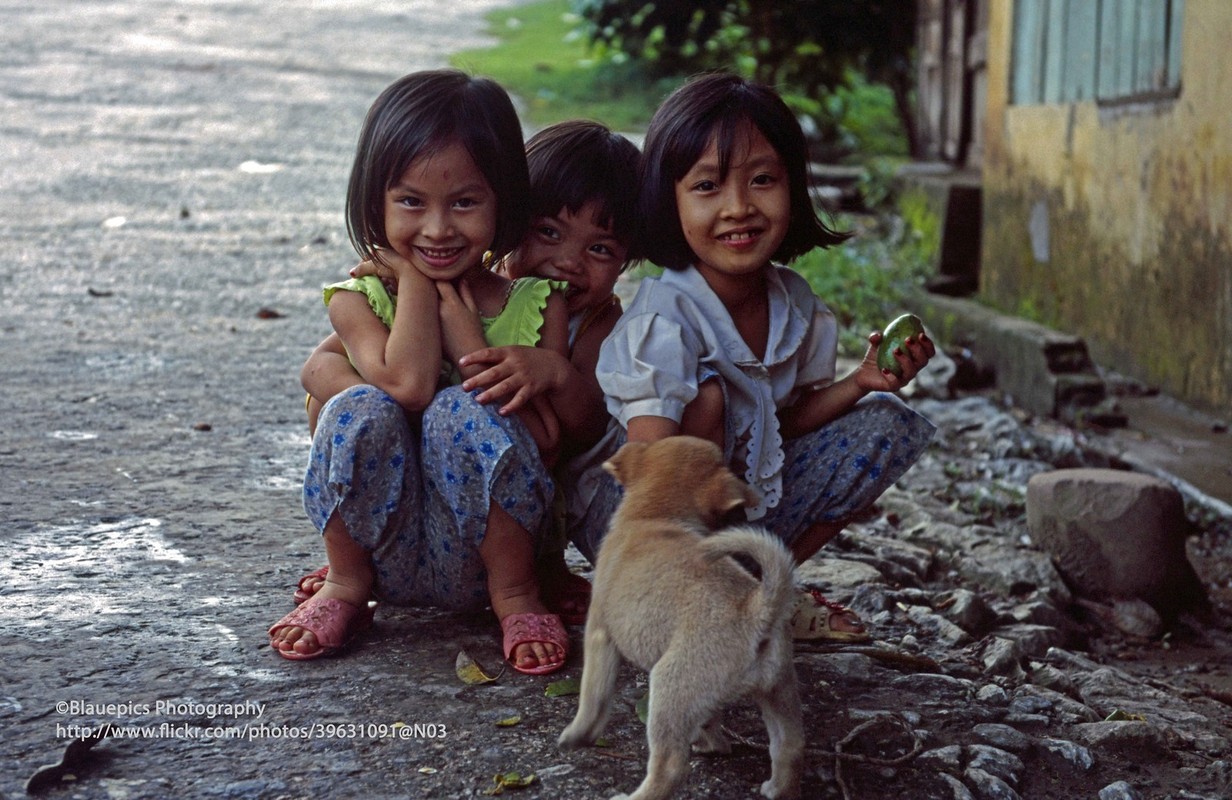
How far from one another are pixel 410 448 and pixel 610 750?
76 cm

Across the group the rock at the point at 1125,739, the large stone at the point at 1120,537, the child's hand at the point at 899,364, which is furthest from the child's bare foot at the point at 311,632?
the large stone at the point at 1120,537

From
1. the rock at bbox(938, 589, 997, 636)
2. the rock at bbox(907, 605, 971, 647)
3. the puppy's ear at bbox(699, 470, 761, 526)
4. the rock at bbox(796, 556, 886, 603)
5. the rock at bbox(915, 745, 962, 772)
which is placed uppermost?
the puppy's ear at bbox(699, 470, 761, 526)

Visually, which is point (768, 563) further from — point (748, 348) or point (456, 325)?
point (456, 325)

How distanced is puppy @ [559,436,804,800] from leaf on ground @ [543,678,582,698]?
34 cm

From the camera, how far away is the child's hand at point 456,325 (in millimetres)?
2805

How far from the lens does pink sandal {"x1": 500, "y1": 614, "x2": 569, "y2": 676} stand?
2.71 m

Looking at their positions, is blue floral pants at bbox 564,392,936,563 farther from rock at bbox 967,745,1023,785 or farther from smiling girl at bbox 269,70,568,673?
rock at bbox 967,745,1023,785

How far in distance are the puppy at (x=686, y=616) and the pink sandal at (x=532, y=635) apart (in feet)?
1.45

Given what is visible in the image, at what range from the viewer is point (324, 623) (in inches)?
108

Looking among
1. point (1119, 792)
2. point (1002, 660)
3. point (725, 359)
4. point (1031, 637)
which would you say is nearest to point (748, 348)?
point (725, 359)

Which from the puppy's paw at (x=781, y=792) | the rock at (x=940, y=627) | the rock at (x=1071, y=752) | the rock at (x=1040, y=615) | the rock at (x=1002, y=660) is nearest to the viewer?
the puppy's paw at (x=781, y=792)

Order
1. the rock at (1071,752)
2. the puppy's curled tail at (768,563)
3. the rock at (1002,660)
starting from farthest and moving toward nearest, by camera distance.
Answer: the rock at (1002,660)
the rock at (1071,752)
the puppy's curled tail at (768,563)

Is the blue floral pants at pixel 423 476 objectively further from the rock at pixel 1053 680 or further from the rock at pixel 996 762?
the rock at pixel 1053 680

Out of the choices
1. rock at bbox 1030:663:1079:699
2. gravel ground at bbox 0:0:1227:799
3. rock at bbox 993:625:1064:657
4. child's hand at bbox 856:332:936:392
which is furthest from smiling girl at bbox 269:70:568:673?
rock at bbox 993:625:1064:657
